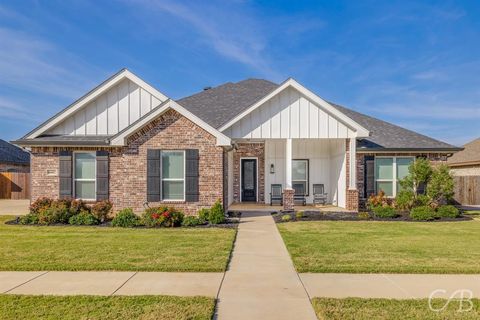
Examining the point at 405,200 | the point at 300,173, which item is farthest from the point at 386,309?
the point at 300,173

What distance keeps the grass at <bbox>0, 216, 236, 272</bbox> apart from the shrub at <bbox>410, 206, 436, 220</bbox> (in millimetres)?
7291

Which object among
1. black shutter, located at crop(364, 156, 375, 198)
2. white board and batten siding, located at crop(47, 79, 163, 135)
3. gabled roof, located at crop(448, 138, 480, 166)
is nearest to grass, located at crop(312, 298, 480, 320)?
black shutter, located at crop(364, 156, 375, 198)

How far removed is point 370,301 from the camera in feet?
14.9

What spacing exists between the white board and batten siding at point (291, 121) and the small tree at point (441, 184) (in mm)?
3818

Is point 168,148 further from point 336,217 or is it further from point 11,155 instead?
point 11,155

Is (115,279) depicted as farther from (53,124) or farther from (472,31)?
(472,31)

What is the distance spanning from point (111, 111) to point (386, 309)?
1281 cm

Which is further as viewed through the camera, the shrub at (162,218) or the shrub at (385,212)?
the shrub at (385,212)

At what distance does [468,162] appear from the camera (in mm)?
23391

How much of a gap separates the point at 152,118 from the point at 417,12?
12.0 metres

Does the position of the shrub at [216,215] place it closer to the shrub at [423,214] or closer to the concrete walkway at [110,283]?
the concrete walkway at [110,283]

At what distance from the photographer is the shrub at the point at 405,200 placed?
547 inches

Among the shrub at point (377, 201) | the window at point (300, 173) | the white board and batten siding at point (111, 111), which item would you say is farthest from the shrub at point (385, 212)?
the white board and batten siding at point (111, 111)

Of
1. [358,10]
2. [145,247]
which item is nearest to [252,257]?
[145,247]
